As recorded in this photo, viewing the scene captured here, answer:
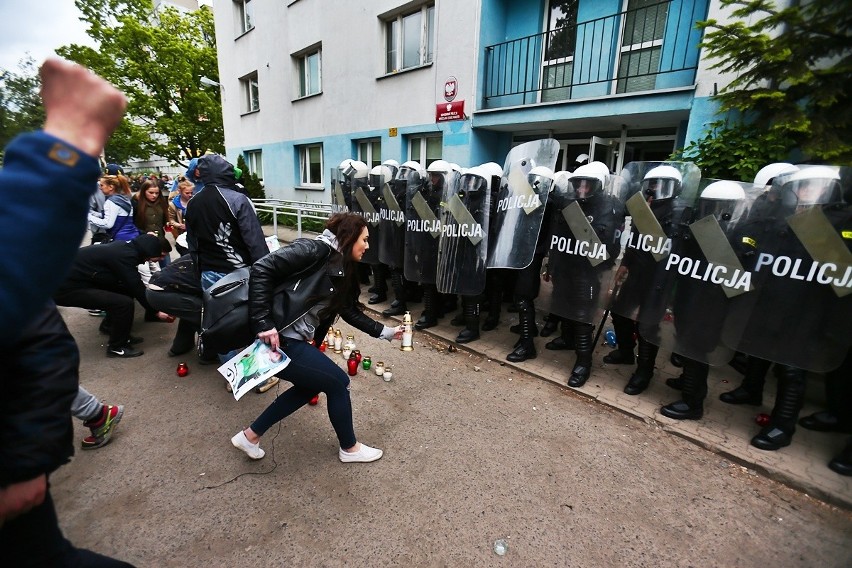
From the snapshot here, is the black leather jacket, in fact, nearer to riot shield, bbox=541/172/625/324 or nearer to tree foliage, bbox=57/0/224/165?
riot shield, bbox=541/172/625/324

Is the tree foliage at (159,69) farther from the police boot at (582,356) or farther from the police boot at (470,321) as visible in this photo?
the police boot at (582,356)

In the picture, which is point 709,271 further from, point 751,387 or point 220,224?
point 220,224

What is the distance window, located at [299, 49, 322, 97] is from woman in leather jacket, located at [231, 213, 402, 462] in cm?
1176

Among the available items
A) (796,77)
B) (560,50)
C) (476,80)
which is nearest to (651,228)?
(796,77)

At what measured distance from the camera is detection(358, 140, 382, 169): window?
36.5 ft

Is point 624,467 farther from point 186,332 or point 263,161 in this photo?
point 263,161

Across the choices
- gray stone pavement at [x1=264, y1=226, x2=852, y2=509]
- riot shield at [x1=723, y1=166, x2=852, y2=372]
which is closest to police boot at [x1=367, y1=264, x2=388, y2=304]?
gray stone pavement at [x1=264, y1=226, x2=852, y2=509]

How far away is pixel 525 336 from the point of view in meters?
4.20

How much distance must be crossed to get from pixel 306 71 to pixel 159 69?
1474cm

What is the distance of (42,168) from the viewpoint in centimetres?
64

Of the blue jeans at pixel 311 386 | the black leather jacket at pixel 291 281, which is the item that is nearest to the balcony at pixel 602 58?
the black leather jacket at pixel 291 281

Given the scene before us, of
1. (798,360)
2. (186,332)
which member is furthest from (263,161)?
(798,360)

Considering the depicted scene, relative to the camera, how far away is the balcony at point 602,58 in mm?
6406

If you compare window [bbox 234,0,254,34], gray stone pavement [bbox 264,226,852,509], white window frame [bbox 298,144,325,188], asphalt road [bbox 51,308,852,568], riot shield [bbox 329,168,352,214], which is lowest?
asphalt road [bbox 51,308,852,568]
